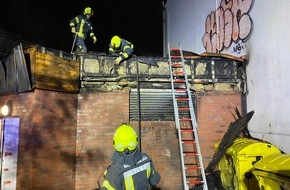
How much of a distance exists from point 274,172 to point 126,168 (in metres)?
2.21

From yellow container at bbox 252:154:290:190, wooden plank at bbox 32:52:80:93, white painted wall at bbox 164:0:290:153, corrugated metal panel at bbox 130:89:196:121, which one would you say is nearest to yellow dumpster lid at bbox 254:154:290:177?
yellow container at bbox 252:154:290:190

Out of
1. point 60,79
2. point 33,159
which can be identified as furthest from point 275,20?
point 33,159

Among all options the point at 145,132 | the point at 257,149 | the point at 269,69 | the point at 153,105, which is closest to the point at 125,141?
the point at 257,149

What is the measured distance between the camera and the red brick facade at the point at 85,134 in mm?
5180

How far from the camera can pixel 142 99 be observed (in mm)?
6410

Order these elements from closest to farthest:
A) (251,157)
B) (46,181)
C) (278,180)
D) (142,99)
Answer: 1. (278,180)
2. (251,157)
3. (46,181)
4. (142,99)

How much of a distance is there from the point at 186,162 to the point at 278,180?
112 inches

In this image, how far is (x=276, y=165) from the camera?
3.78 m

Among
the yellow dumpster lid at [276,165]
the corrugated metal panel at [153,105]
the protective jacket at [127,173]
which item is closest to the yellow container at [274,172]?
the yellow dumpster lid at [276,165]

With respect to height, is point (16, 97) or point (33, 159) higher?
point (16, 97)

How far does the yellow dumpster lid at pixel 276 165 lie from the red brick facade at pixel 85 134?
2.32 meters

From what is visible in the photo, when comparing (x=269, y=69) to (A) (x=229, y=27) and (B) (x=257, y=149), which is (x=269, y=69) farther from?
(A) (x=229, y=27)

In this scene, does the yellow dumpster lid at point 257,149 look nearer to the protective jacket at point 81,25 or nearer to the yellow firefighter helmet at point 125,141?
the yellow firefighter helmet at point 125,141

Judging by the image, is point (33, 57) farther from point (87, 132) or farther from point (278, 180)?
point (278, 180)
